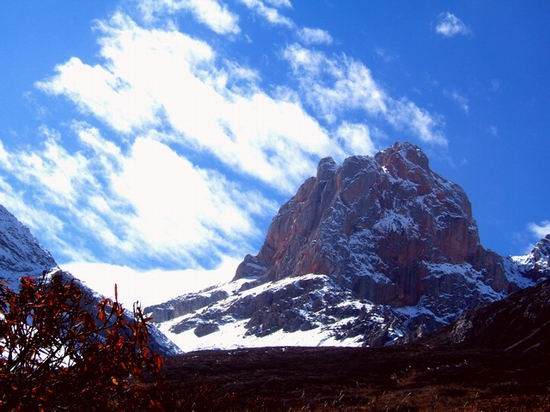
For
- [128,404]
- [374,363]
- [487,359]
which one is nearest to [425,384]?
[487,359]

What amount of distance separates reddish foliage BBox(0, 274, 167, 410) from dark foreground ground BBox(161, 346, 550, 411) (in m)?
14.2

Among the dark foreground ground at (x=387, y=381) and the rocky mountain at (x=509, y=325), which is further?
the rocky mountain at (x=509, y=325)

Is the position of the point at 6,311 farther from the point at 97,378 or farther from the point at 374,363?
the point at 374,363

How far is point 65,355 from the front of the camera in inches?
215

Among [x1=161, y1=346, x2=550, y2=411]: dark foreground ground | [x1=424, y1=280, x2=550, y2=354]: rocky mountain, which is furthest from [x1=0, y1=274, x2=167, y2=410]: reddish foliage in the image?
[x1=424, y1=280, x2=550, y2=354]: rocky mountain

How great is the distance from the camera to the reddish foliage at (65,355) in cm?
530

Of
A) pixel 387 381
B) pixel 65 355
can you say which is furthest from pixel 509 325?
pixel 65 355

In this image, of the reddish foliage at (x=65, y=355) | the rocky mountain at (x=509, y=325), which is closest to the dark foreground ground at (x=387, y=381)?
the rocky mountain at (x=509, y=325)

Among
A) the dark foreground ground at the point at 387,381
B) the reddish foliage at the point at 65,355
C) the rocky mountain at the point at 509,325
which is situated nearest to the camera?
the reddish foliage at the point at 65,355

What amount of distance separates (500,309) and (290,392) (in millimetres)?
64130

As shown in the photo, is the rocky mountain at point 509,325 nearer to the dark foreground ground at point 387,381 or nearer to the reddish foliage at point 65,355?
the dark foreground ground at point 387,381

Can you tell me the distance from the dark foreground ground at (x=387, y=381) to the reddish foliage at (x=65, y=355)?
1421 cm

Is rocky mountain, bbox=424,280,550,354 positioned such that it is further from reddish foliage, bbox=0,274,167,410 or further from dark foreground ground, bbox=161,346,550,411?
reddish foliage, bbox=0,274,167,410

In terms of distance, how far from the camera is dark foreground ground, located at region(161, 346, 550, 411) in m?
34.7
